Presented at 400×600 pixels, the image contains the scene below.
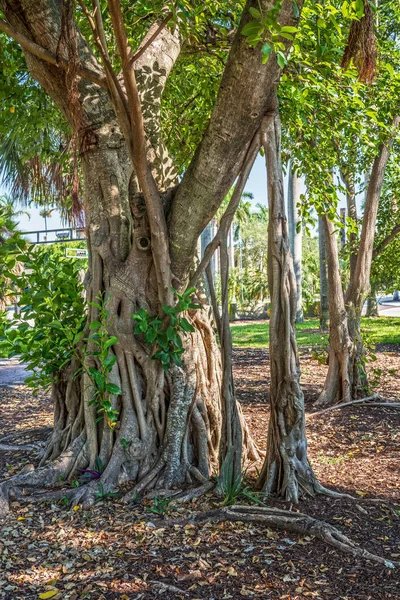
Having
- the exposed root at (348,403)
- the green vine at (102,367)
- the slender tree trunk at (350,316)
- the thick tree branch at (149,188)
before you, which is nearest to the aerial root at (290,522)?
the green vine at (102,367)

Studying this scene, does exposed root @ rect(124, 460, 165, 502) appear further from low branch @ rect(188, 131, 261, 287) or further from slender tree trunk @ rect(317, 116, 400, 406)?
slender tree trunk @ rect(317, 116, 400, 406)

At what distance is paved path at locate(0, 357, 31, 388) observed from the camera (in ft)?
34.6

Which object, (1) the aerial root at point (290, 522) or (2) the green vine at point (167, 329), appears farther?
(2) the green vine at point (167, 329)

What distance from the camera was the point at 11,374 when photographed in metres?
11.9

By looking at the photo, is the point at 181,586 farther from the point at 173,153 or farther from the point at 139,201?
the point at 173,153

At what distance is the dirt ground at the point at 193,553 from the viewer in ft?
9.73

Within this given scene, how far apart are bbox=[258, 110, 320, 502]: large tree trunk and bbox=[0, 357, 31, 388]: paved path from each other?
6.36m

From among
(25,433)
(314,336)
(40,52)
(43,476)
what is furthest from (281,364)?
(314,336)

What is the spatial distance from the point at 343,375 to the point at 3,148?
8.59 meters

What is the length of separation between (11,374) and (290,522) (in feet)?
30.7

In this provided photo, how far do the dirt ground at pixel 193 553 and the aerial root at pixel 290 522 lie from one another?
0.14 feet

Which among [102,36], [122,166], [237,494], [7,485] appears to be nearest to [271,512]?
[237,494]

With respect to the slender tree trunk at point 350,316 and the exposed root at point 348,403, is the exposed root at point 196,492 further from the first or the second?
the slender tree trunk at point 350,316

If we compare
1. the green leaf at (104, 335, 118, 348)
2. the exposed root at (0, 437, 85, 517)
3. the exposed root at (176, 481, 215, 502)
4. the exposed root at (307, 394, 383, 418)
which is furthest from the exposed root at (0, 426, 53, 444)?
the exposed root at (307, 394, 383, 418)
